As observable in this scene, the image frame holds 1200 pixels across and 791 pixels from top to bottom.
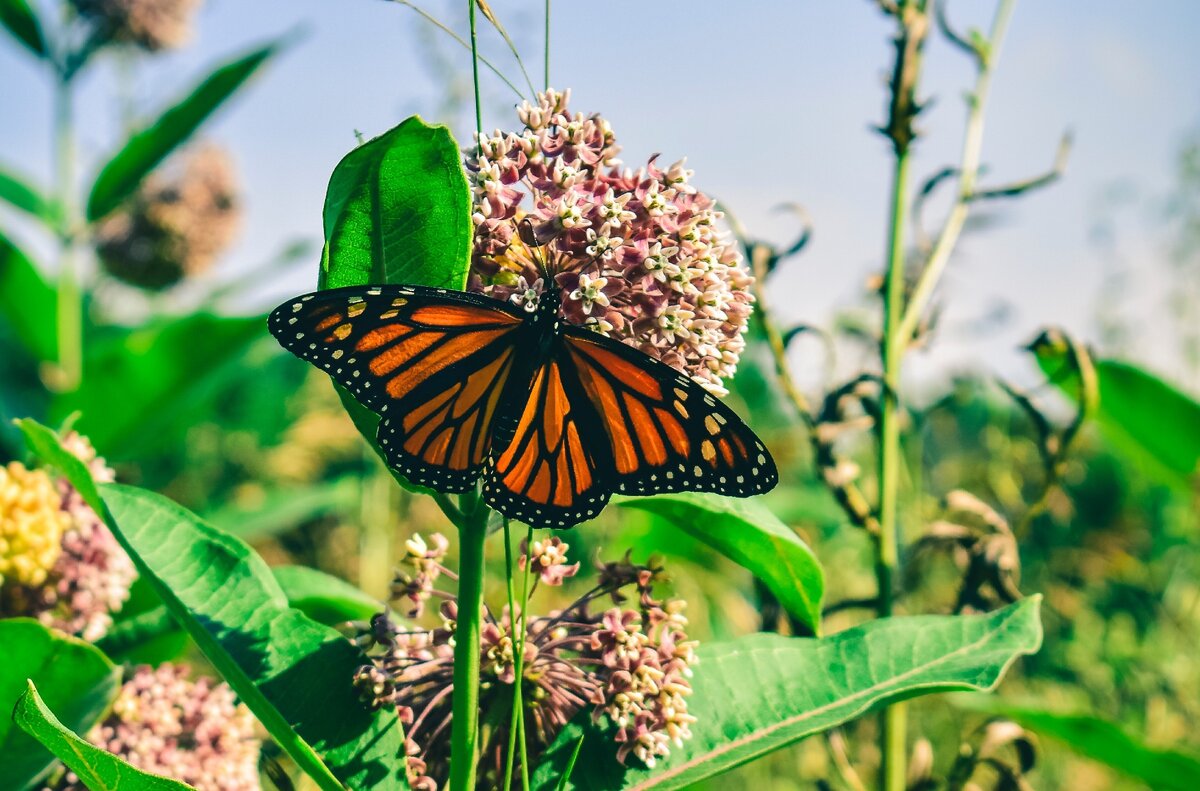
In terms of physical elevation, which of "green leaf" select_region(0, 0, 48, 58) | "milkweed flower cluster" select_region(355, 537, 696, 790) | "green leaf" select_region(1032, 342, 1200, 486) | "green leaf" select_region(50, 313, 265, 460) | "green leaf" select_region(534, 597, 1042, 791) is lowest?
"green leaf" select_region(1032, 342, 1200, 486)

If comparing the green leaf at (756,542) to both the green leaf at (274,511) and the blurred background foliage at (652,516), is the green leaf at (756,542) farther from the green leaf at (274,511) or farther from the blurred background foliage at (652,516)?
the green leaf at (274,511)

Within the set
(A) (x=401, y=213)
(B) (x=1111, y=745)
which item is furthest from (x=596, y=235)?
(B) (x=1111, y=745)

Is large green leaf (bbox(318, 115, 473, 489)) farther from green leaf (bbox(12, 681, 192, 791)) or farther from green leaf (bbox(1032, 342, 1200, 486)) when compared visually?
green leaf (bbox(1032, 342, 1200, 486))

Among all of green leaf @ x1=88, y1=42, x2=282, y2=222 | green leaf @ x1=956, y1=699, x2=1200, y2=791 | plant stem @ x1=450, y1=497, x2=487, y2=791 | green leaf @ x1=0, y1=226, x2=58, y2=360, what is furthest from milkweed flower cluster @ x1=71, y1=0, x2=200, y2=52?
green leaf @ x1=956, y1=699, x2=1200, y2=791

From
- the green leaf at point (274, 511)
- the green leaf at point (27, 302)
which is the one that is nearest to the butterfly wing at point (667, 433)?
the green leaf at point (274, 511)

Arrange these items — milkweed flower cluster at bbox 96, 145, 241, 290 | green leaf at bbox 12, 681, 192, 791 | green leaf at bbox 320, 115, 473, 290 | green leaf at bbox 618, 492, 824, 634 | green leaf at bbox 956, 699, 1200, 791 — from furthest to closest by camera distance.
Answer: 1. milkweed flower cluster at bbox 96, 145, 241, 290
2. green leaf at bbox 956, 699, 1200, 791
3. green leaf at bbox 618, 492, 824, 634
4. green leaf at bbox 320, 115, 473, 290
5. green leaf at bbox 12, 681, 192, 791

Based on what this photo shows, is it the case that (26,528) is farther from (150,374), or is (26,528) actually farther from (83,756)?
(150,374)

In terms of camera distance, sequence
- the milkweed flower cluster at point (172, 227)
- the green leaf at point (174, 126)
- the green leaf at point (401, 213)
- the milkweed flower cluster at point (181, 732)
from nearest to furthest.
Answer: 1. the green leaf at point (401, 213)
2. the milkweed flower cluster at point (181, 732)
3. the green leaf at point (174, 126)
4. the milkweed flower cluster at point (172, 227)
